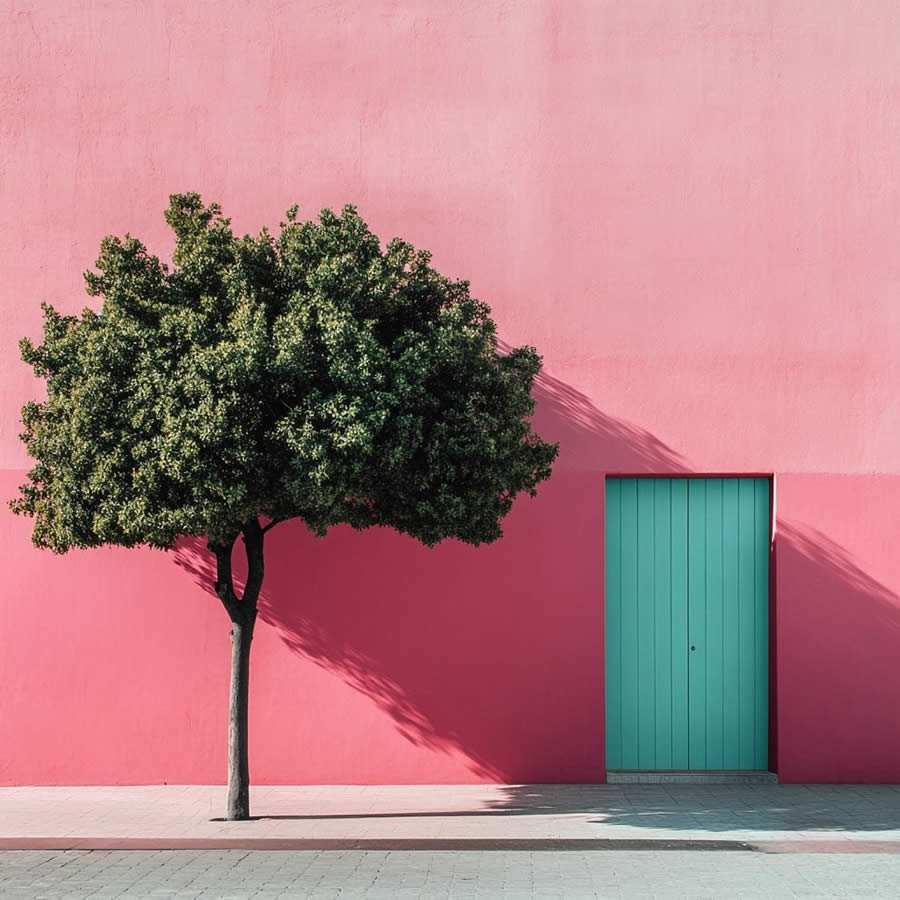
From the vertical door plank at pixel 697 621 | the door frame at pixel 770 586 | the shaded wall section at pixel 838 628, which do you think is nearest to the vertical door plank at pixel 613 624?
the door frame at pixel 770 586

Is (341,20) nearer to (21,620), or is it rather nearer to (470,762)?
(21,620)

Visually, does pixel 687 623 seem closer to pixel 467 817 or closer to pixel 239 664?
pixel 467 817

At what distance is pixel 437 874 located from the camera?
8.09 m

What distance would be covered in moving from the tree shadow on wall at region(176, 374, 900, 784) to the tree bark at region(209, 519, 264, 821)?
183 cm

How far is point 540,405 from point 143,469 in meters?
4.73

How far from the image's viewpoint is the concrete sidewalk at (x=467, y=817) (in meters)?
9.14

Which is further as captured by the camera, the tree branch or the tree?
the tree branch

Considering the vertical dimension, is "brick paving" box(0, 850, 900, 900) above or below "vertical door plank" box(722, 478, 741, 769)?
below

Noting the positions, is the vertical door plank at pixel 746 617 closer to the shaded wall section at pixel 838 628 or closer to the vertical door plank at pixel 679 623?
the shaded wall section at pixel 838 628

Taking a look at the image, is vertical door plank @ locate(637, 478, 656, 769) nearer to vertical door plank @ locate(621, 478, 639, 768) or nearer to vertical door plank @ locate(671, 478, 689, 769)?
vertical door plank @ locate(621, 478, 639, 768)

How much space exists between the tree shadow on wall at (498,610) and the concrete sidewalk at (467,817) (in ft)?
1.97

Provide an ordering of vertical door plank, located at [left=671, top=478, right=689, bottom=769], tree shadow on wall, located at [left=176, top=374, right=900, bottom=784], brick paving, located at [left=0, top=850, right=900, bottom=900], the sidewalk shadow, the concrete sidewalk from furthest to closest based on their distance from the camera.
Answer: vertical door plank, located at [left=671, top=478, right=689, bottom=769]
tree shadow on wall, located at [left=176, top=374, right=900, bottom=784]
the sidewalk shadow
the concrete sidewalk
brick paving, located at [left=0, top=850, right=900, bottom=900]

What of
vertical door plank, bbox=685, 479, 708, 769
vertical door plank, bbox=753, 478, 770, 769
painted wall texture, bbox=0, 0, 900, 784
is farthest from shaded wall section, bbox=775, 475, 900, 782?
vertical door plank, bbox=685, 479, 708, 769

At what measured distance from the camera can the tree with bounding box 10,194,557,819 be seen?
8711 millimetres
